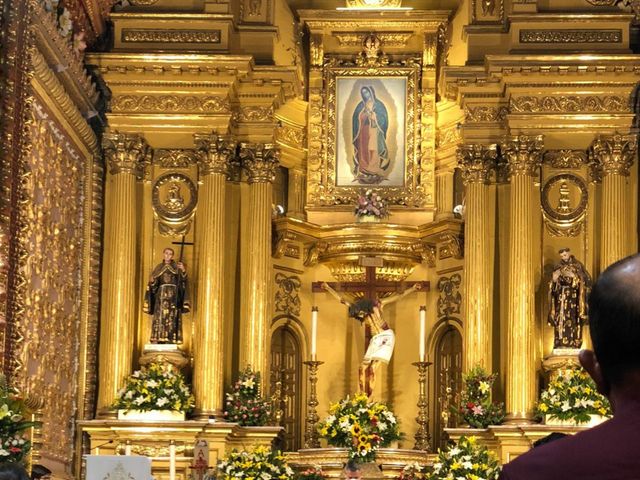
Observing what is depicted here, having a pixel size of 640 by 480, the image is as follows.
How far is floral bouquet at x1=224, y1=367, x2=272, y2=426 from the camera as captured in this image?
19875 mm

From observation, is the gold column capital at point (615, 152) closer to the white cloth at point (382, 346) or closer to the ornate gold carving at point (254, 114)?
the white cloth at point (382, 346)

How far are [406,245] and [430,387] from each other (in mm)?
2362

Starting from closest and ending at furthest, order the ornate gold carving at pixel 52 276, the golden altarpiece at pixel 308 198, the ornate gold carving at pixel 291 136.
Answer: the ornate gold carving at pixel 52 276 < the golden altarpiece at pixel 308 198 < the ornate gold carving at pixel 291 136

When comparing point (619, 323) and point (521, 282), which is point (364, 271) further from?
point (619, 323)

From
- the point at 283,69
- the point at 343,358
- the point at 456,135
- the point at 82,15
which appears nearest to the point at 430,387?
the point at 343,358

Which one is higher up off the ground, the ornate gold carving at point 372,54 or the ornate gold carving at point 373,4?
the ornate gold carving at point 373,4

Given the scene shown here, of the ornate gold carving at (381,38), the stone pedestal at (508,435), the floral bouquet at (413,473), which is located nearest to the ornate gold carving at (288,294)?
the stone pedestal at (508,435)

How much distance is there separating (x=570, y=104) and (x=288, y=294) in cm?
540

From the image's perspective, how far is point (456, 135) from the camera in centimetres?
2181

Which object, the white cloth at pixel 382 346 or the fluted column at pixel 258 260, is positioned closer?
the fluted column at pixel 258 260

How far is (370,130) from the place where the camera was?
22.4 meters

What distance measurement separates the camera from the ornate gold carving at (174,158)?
20.8 meters

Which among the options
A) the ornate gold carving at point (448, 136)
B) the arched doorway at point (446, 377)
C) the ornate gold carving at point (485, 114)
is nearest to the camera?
the ornate gold carving at point (485, 114)

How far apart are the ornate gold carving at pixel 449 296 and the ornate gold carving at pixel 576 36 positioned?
392cm
